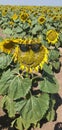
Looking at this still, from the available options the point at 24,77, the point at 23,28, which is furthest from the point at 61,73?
the point at 23,28

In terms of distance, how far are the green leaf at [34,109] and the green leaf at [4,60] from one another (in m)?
0.63

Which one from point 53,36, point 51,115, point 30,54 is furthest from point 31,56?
point 53,36

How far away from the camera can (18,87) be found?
4219 mm

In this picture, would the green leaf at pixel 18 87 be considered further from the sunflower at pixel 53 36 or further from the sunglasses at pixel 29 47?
the sunflower at pixel 53 36

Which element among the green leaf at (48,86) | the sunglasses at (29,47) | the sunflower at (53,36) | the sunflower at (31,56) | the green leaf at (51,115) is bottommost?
the green leaf at (51,115)

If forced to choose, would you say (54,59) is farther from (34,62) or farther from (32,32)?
(32,32)

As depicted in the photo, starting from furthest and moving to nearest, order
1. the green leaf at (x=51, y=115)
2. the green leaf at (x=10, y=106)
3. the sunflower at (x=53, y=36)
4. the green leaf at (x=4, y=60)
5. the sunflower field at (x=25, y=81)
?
1. the sunflower at (x=53, y=36)
2. the green leaf at (x=51, y=115)
3. the green leaf at (x=10, y=106)
4. the green leaf at (x=4, y=60)
5. the sunflower field at (x=25, y=81)

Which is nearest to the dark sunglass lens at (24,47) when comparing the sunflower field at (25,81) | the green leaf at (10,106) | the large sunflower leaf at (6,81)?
the sunflower field at (25,81)

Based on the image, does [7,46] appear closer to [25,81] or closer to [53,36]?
[25,81]

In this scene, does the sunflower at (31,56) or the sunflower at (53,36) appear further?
the sunflower at (53,36)

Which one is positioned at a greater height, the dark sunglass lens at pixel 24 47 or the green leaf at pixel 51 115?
the dark sunglass lens at pixel 24 47

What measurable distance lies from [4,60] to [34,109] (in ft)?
2.77

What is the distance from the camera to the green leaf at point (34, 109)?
4.34m

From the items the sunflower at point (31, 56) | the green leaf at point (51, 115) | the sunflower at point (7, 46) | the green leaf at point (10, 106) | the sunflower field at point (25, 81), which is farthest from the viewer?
the green leaf at point (51, 115)
